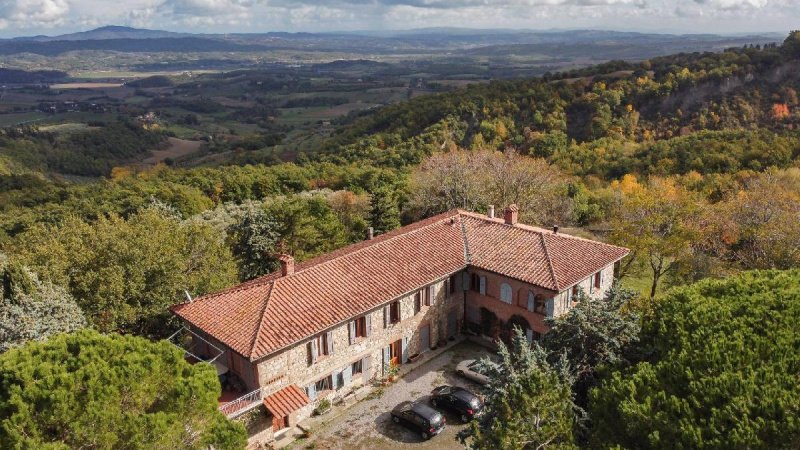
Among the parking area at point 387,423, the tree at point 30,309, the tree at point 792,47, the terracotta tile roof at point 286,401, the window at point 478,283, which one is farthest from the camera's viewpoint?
the tree at point 792,47

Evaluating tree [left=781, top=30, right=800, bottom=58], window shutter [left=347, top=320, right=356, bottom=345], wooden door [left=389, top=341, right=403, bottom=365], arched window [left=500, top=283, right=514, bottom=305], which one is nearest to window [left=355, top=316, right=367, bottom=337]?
window shutter [left=347, top=320, right=356, bottom=345]

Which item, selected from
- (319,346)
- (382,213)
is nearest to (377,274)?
(319,346)

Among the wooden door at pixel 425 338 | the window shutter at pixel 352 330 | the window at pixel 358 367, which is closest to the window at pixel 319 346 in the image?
the window shutter at pixel 352 330

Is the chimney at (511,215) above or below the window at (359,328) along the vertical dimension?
above

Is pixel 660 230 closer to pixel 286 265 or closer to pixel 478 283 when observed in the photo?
pixel 478 283

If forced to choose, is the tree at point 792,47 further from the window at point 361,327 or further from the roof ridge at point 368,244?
the window at point 361,327

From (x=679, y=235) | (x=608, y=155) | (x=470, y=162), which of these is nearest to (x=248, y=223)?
(x=470, y=162)

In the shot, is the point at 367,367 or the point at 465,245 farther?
the point at 465,245

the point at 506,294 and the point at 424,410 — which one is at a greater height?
the point at 506,294
